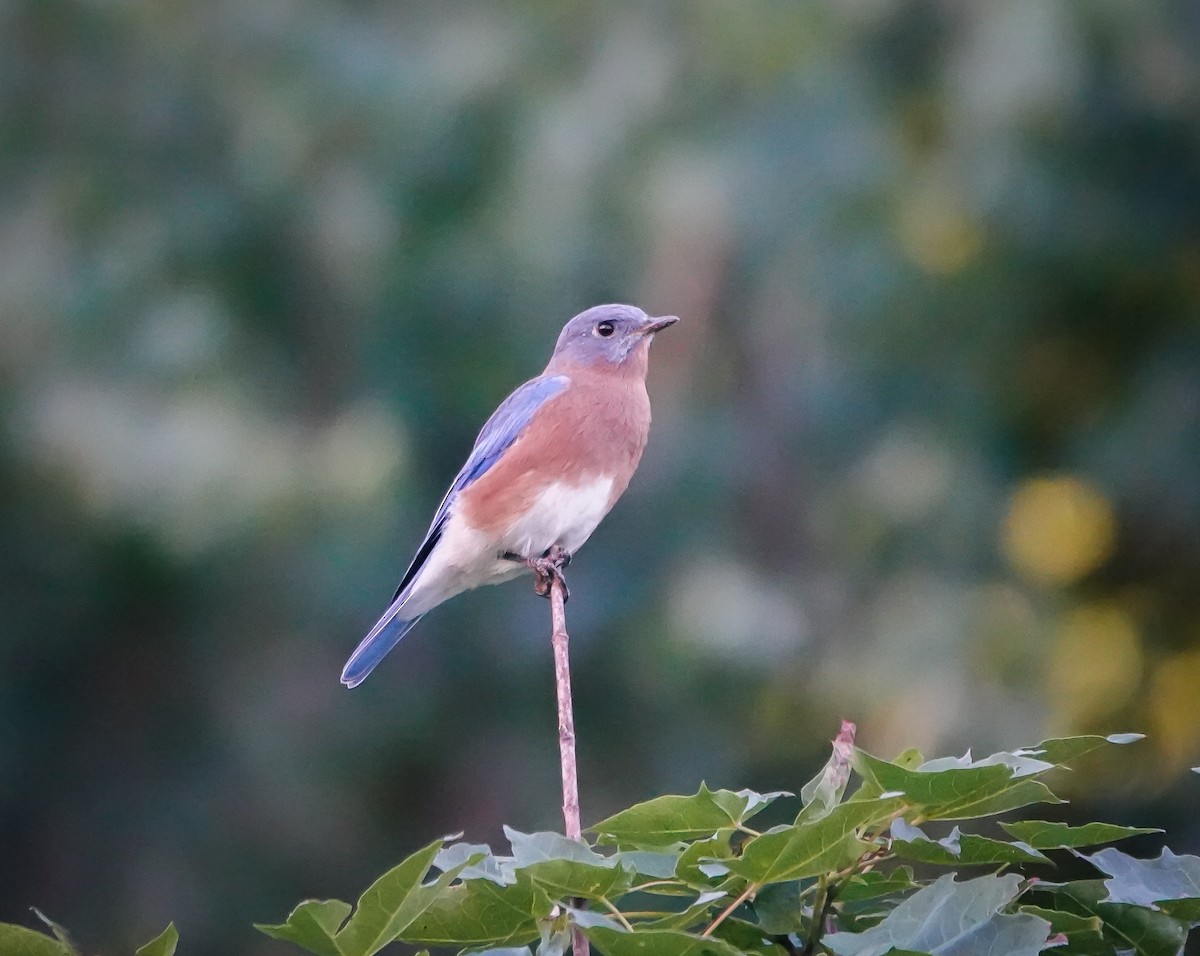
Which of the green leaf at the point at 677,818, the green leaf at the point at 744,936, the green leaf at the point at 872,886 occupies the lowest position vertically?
the green leaf at the point at 744,936

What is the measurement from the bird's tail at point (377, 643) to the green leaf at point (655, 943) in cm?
271

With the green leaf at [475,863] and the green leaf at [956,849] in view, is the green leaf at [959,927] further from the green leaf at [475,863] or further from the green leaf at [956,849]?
the green leaf at [475,863]

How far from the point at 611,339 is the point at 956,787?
112 inches

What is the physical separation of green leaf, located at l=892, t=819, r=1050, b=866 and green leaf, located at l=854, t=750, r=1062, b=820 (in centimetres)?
3

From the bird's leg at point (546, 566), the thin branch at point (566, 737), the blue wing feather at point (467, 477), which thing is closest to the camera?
the thin branch at point (566, 737)

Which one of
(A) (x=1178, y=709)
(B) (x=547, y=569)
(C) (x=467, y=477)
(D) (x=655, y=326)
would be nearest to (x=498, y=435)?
(C) (x=467, y=477)

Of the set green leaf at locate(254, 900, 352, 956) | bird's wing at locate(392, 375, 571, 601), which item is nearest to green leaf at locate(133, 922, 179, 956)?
green leaf at locate(254, 900, 352, 956)

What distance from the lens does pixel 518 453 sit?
12.5 ft

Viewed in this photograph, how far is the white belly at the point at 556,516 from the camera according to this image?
3.72 meters

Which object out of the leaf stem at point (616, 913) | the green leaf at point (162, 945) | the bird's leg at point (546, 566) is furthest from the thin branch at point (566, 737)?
the bird's leg at point (546, 566)

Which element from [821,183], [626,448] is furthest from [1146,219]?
[626,448]

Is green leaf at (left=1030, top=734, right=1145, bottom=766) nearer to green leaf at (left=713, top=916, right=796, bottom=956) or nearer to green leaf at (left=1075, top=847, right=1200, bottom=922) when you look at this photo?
green leaf at (left=1075, top=847, right=1200, bottom=922)

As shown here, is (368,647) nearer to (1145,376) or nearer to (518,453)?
(518,453)

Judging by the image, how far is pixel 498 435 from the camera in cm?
402
